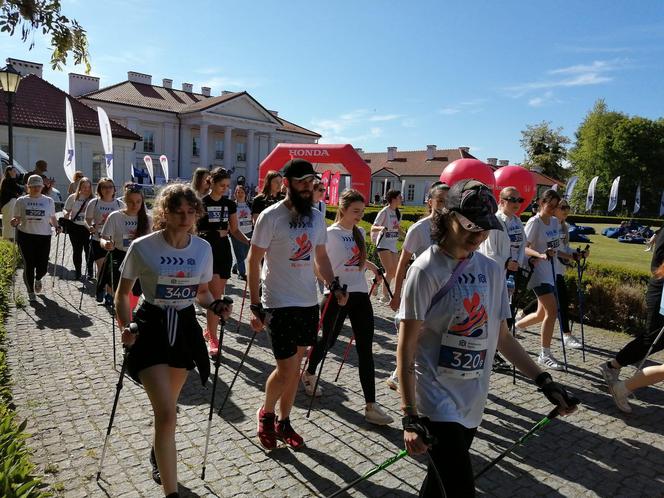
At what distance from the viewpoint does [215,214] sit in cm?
645

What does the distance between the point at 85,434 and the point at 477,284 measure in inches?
139

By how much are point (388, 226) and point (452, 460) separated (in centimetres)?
704

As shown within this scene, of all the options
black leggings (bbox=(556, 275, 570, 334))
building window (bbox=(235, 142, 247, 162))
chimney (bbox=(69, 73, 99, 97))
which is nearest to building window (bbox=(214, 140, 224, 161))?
building window (bbox=(235, 142, 247, 162))

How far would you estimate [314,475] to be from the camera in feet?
12.3

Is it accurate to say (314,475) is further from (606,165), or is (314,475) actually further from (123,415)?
(606,165)

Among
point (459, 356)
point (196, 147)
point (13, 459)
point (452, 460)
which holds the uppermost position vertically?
point (196, 147)

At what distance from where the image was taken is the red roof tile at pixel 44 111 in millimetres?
32531

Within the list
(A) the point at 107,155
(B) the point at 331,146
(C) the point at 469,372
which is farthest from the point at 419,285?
(B) the point at 331,146

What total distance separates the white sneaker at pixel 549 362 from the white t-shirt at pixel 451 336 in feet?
14.6

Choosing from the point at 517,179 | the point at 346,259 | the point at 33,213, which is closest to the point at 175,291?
the point at 346,259

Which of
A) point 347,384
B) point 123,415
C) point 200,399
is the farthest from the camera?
point 347,384

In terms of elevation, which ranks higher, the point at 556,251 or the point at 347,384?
the point at 556,251

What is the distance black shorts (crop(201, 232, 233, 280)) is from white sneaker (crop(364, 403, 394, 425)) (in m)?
2.87

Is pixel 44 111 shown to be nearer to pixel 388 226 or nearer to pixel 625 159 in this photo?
pixel 388 226
